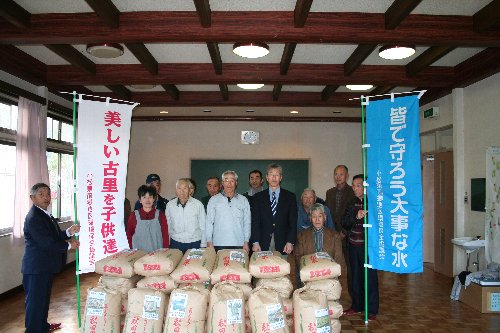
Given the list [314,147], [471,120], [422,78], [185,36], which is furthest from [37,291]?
[314,147]

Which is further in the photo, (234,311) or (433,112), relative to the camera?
(433,112)

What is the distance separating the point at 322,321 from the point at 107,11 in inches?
116

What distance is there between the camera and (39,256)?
3.41 m

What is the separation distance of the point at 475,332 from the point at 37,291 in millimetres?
3945

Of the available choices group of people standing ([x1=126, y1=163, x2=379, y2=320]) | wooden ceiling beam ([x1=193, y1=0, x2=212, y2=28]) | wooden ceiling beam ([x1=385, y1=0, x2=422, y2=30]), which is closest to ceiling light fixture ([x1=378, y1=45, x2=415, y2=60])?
wooden ceiling beam ([x1=385, y1=0, x2=422, y2=30])

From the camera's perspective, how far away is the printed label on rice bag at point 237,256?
9.86ft

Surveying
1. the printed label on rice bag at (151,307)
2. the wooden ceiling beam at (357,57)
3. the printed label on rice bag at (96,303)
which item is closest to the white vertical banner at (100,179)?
the printed label on rice bag at (96,303)

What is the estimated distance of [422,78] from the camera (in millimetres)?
5379

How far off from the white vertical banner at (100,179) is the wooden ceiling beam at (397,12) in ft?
8.38

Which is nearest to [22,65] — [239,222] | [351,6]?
[239,222]

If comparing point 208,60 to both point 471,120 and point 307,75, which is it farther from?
point 471,120

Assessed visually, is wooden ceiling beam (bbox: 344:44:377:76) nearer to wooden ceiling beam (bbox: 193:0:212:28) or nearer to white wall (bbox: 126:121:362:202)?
wooden ceiling beam (bbox: 193:0:212:28)

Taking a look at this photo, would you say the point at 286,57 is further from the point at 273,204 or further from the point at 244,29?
the point at 273,204

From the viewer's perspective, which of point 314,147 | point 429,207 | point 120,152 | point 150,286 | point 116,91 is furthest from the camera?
point 314,147
